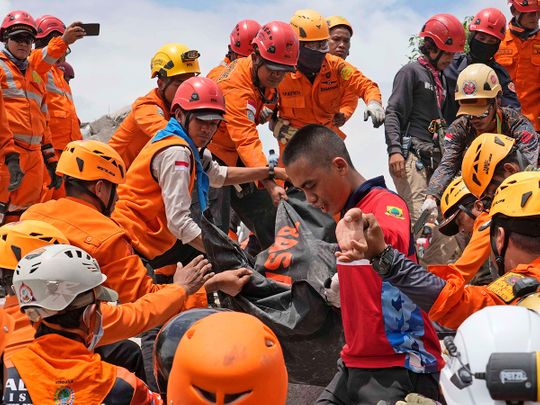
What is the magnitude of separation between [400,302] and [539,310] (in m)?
0.99

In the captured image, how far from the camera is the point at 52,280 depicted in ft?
13.6

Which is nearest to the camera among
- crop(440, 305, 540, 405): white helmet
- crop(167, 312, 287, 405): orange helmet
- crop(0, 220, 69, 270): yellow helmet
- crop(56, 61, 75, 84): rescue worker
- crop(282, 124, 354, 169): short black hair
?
crop(440, 305, 540, 405): white helmet

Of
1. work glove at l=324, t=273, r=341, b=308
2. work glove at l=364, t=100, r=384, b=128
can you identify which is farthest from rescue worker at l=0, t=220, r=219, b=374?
work glove at l=364, t=100, r=384, b=128

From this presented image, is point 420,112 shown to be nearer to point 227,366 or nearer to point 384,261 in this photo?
point 384,261

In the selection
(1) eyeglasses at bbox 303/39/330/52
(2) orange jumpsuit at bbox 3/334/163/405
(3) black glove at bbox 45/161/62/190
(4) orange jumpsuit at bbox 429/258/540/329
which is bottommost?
(3) black glove at bbox 45/161/62/190

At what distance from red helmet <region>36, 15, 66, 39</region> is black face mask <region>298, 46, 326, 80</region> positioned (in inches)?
139

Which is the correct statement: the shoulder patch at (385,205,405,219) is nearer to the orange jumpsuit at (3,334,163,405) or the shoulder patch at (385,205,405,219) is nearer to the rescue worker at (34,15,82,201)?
the orange jumpsuit at (3,334,163,405)

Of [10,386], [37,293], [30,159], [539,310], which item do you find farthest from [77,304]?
[30,159]

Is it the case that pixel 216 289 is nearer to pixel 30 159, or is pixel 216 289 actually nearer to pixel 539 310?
pixel 539 310

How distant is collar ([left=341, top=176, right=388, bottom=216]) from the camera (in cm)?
431

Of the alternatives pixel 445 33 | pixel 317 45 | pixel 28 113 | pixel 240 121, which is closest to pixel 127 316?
pixel 240 121

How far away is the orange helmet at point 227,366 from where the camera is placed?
9.14 feet

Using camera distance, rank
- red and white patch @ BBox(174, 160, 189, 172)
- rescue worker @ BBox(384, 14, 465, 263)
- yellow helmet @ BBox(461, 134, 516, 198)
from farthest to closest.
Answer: rescue worker @ BBox(384, 14, 465, 263), red and white patch @ BBox(174, 160, 189, 172), yellow helmet @ BBox(461, 134, 516, 198)

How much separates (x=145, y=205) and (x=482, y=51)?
4349 millimetres
